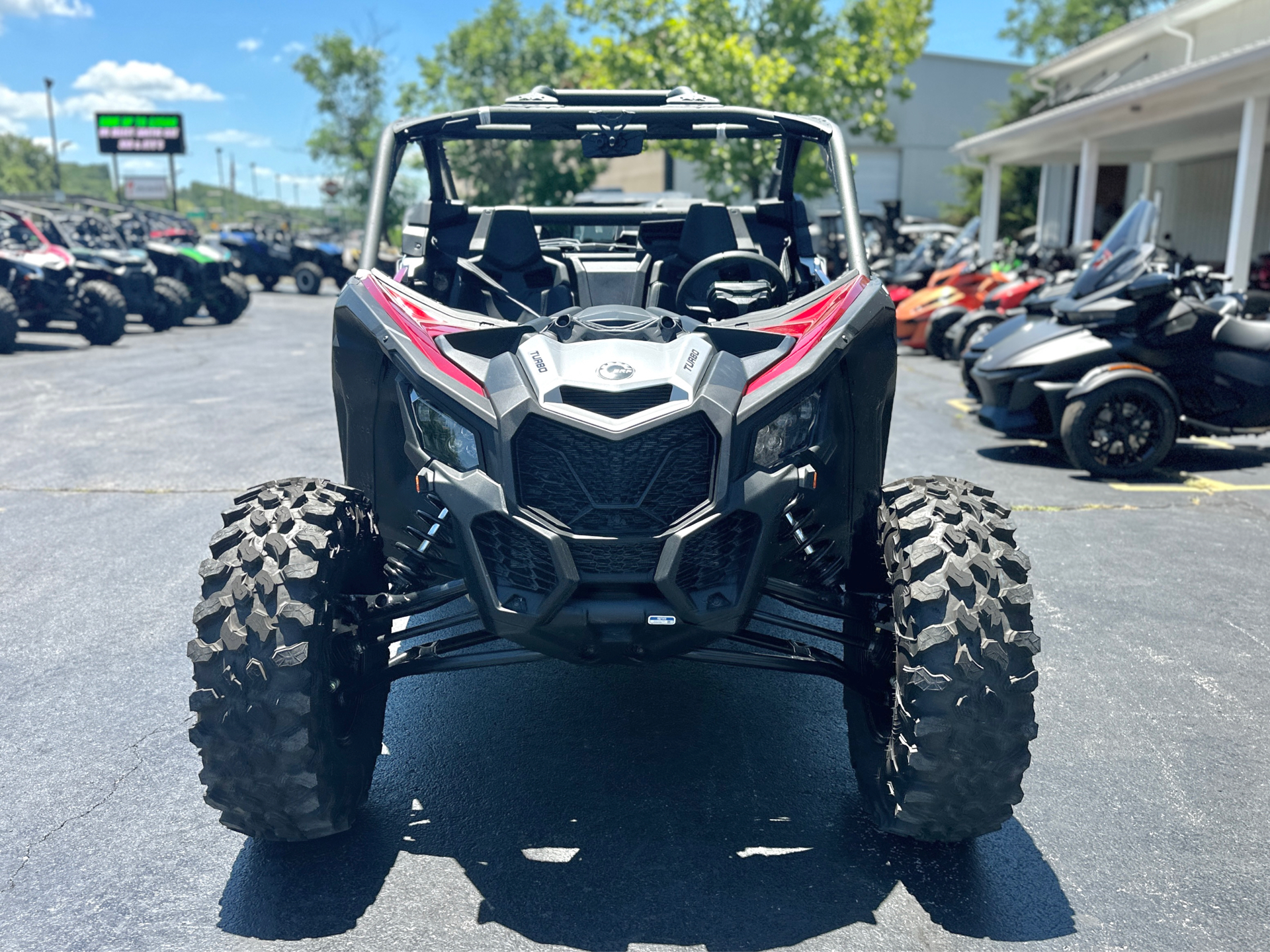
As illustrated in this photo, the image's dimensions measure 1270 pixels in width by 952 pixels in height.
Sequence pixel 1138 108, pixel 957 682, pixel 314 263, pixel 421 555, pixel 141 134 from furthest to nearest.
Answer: pixel 141 134 → pixel 314 263 → pixel 1138 108 → pixel 421 555 → pixel 957 682

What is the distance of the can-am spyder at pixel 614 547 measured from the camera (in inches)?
97.3

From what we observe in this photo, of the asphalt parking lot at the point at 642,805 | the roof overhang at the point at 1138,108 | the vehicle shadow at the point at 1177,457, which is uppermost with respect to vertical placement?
the roof overhang at the point at 1138,108

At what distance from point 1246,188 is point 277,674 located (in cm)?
1438

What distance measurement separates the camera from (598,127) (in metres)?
3.71

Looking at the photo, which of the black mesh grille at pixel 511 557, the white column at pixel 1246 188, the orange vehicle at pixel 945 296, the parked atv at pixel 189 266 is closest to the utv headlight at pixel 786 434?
the black mesh grille at pixel 511 557

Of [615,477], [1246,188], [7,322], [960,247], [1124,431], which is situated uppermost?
[1246,188]

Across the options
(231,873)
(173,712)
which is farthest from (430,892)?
(173,712)

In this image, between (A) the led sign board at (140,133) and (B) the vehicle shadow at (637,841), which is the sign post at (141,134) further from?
(B) the vehicle shadow at (637,841)

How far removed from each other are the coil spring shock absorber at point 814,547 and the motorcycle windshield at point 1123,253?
204 inches

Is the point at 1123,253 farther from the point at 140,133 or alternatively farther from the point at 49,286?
the point at 140,133

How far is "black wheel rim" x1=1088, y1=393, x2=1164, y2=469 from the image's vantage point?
6.95m

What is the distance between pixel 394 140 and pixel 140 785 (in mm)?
2157

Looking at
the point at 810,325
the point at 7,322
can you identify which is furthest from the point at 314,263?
the point at 810,325

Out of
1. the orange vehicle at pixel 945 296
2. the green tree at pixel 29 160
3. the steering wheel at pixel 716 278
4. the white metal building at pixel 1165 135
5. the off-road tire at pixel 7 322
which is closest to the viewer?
the steering wheel at pixel 716 278
